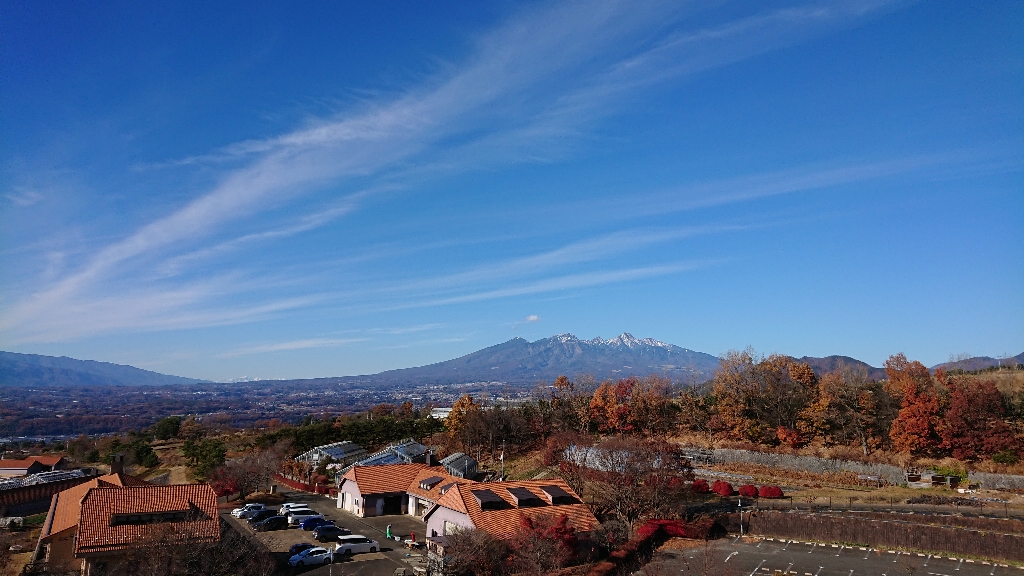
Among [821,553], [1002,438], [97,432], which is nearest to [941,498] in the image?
[1002,438]

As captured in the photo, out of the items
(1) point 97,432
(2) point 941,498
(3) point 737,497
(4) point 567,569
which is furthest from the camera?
(1) point 97,432

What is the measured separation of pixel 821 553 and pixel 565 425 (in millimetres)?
27046

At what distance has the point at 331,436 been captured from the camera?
167 feet

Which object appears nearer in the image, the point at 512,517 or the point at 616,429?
the point at 512,517

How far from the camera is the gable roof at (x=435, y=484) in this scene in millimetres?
28844

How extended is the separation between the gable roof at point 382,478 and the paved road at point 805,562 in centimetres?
1406

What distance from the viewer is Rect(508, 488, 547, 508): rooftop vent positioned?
84.2 ft

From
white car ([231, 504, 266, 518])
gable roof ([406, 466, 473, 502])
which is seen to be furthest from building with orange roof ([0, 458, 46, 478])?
gable roof ([406, 466, 473, 502])

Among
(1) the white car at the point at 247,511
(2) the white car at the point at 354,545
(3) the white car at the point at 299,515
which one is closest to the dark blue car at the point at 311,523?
(3) the white car at the point at 299,515

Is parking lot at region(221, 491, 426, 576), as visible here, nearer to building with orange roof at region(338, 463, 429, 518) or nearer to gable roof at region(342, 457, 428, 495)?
building with orange roof at region(338, 463, 429, 518)

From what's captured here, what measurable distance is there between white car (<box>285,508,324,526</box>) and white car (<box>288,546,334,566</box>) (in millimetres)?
5570

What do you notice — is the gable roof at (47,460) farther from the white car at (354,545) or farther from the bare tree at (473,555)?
the bare tree at (473,555)

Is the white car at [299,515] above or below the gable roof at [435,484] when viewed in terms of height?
below

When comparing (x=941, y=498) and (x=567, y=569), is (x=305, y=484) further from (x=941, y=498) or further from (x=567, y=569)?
(x=941, y=498)
